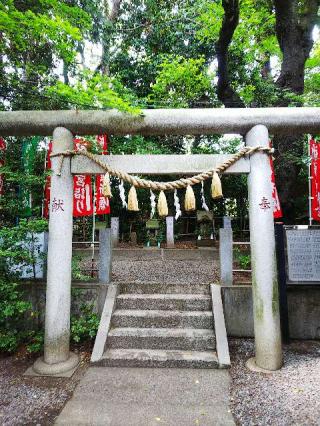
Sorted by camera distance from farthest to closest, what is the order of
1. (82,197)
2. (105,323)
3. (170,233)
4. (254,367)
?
1. (170,233)
2. (82,197)
3. (105,323)
4. (254,367)

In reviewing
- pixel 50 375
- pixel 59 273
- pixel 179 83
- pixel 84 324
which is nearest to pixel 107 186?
pixel 59 273

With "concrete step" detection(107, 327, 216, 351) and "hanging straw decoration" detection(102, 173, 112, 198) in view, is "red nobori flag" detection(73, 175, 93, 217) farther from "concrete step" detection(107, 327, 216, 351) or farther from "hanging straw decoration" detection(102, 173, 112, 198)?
"concrete step" detection(107, 327, 216, 351)

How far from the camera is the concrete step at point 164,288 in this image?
6270 mm

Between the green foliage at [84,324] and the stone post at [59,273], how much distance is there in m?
0.40

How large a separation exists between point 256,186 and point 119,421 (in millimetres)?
3905

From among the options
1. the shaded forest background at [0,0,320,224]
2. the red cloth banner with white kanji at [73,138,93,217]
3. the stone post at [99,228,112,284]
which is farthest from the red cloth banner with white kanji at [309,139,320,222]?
the red cloth banner with white kanji at [73,138,93,217]

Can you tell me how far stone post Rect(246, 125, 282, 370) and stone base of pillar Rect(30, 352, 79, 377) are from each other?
302 centimetres

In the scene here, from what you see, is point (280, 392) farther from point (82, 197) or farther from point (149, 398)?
point (82, 197)

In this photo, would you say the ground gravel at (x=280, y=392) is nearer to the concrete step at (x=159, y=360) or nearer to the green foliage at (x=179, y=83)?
the concrete step at (x=159, y=360)

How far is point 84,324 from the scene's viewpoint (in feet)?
18.6

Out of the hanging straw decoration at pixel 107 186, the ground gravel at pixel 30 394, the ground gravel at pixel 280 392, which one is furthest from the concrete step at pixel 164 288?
the hanging straw decoration at pixel 107 186

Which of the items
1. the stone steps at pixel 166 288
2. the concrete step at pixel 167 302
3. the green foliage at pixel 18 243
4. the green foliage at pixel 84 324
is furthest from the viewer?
the stone steps at pixel 166 288

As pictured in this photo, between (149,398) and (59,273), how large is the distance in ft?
7.75

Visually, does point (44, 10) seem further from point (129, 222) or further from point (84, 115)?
point (129, 222)
